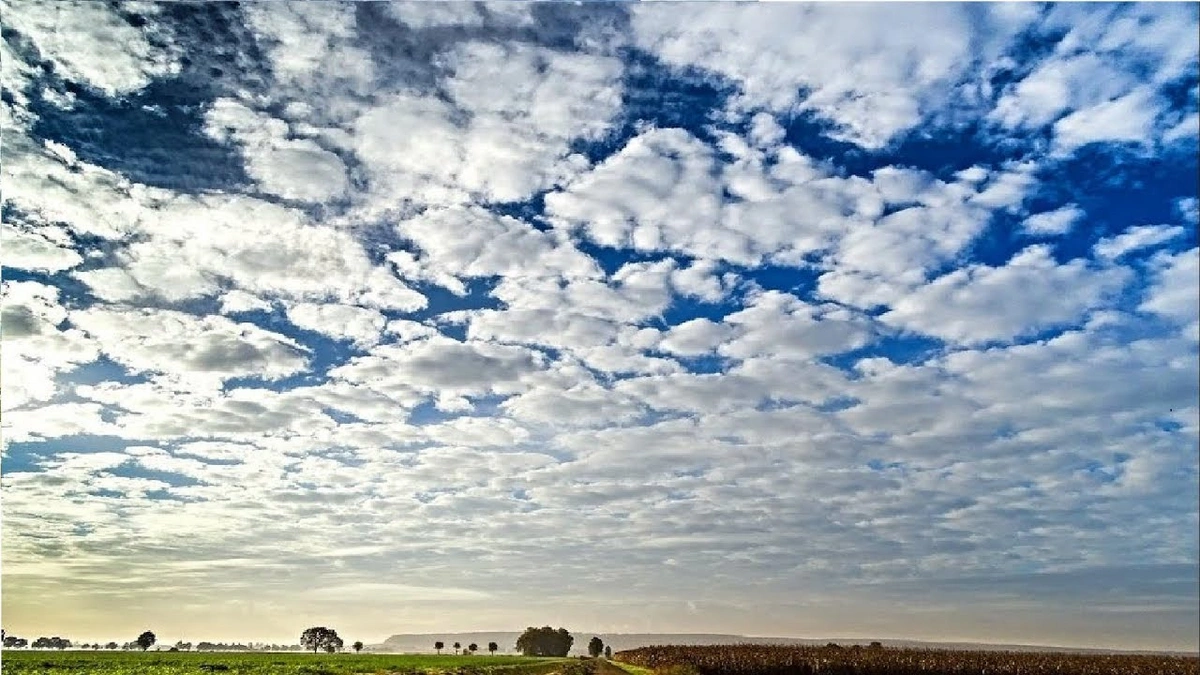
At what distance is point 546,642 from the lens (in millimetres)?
184750

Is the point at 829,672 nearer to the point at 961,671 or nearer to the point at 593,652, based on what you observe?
the point at 961,671

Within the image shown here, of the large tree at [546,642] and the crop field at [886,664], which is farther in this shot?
the large tree at [546,642]

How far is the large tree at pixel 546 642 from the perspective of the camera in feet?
602

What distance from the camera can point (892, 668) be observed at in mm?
58375

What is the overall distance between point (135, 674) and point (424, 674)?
18.2 metres

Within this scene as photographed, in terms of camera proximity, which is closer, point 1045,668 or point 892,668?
point 892,668

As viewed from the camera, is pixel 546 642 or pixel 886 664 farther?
pixel 546 642

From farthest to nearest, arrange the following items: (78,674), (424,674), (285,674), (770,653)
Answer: (770,653), (424,674), (285,674), (78,674)

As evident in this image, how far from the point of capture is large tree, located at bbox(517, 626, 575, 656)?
602 feet

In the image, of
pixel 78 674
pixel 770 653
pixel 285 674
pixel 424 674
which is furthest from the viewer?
pixel 770 653

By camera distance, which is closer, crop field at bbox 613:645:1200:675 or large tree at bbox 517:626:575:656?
crop field at bbox 613:645:1200:675

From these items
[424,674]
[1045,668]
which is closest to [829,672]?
[1045,668]

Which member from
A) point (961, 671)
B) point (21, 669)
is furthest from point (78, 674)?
point (961, 671)

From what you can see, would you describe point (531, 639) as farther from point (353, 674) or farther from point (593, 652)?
point (353, 674)
